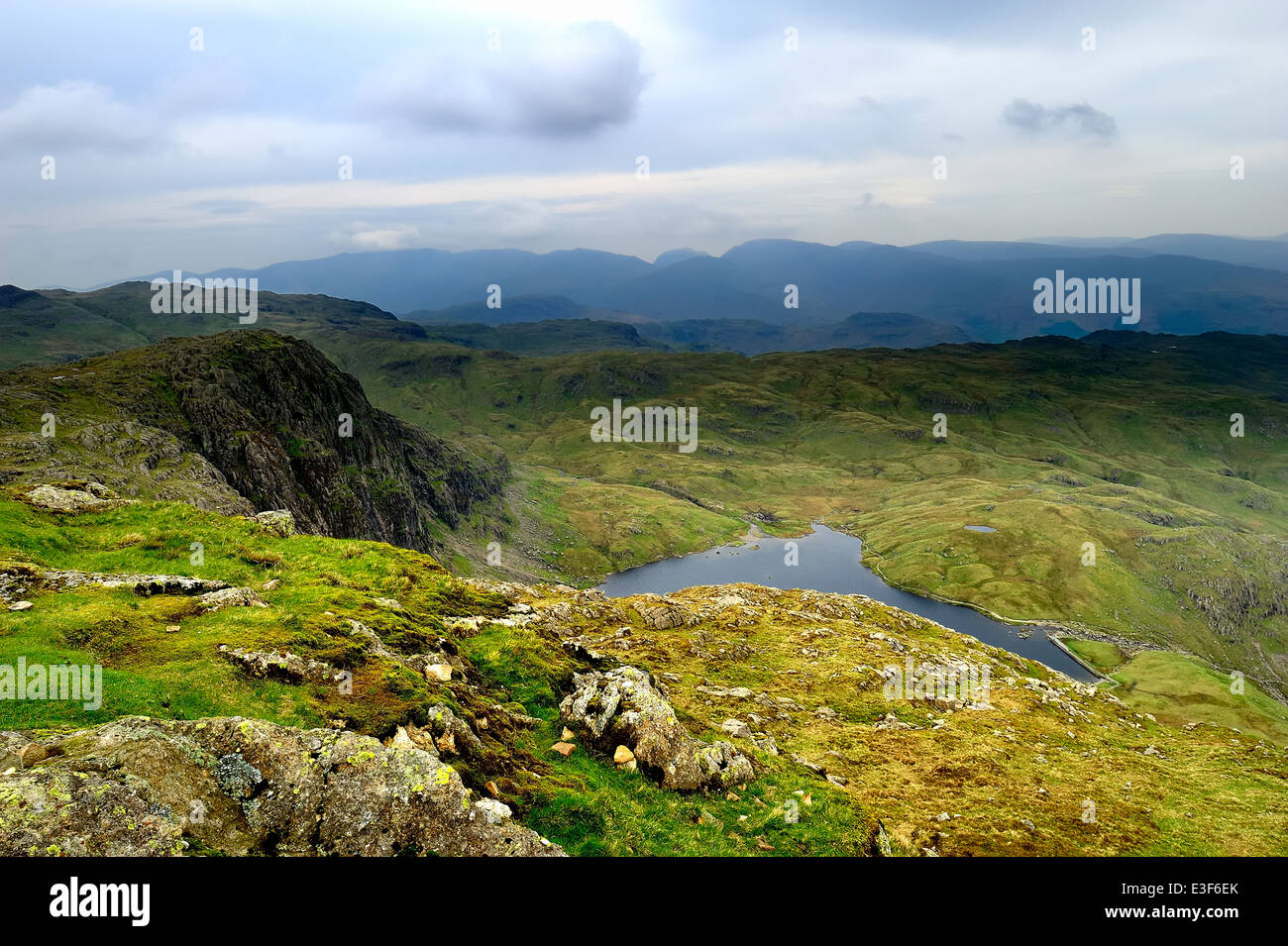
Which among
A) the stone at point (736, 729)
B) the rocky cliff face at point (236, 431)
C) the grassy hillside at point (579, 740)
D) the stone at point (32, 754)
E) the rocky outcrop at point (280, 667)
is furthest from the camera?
the rocky cliff face at point (236, 431)

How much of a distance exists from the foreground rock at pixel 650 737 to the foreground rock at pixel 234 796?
8523 mm

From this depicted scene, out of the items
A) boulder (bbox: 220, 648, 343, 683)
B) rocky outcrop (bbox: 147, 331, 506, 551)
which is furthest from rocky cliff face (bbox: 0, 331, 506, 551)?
boulder (bbox: 220, 648, 343, 683)

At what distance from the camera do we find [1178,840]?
94.4 ft

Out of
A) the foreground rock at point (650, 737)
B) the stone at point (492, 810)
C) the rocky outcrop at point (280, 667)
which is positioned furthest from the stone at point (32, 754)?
the foreground rock at point (650, 737)

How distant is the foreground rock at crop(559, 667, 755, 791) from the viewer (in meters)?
23.4

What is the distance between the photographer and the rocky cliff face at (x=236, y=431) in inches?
3780

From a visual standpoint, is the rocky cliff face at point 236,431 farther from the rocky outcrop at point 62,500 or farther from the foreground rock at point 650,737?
the foreground rock at point 650,737

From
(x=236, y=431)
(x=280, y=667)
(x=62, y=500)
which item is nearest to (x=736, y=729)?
(x=280, y=667)

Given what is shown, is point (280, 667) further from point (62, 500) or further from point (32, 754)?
point (62, 500)

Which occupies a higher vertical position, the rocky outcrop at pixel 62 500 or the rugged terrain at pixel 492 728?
the rocky outcrop at pixel 62 500

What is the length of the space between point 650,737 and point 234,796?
1462 cm

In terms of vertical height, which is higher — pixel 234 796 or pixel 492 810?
pixel 234 796

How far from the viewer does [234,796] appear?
537 inches
